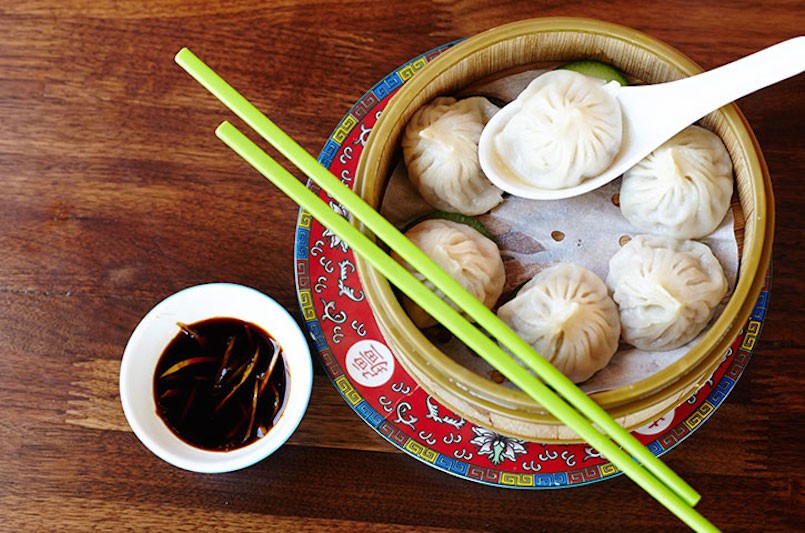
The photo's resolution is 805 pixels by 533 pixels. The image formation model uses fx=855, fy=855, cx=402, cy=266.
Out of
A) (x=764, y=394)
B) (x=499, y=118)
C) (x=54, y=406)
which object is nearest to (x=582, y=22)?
(x=499, y=118)

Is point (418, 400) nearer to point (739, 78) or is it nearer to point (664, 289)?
point (664, 289)

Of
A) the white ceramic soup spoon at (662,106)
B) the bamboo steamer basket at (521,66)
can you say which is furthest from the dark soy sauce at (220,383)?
the white ceramic soup spoon at (662,106)

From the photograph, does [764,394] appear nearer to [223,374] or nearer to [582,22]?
[582,22]

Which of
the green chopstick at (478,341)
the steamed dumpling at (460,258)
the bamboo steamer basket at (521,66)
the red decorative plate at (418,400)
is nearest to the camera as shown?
the green chopstick at (478,341)

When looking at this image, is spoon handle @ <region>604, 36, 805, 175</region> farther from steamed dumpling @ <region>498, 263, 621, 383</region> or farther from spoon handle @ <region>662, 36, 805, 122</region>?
steamed dumpling @ <region>498, 263, 621, 383</region>

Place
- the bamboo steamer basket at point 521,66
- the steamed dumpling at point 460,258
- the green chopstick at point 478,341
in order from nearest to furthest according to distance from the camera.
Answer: the green chopstick at point 478,341 < the bamboo steamer basket at point 521,66 < the steamed dumpling at point 460,258

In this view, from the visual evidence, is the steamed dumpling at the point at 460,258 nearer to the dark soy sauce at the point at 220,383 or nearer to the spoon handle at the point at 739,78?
the dark soy sauce at the point at 220,383
